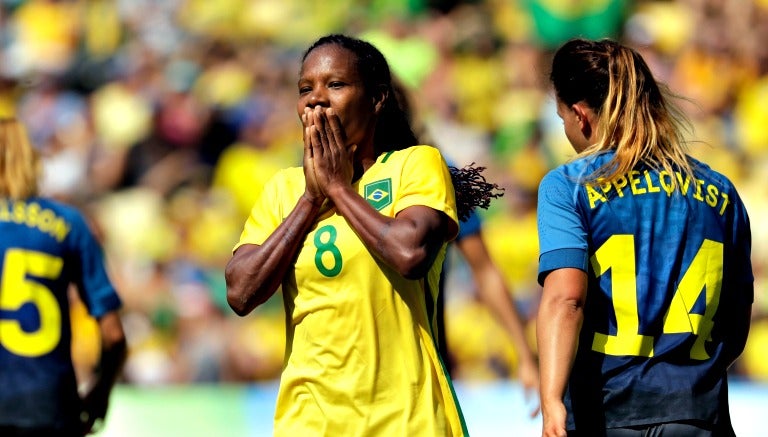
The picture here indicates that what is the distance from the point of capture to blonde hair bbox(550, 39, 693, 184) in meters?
3.59

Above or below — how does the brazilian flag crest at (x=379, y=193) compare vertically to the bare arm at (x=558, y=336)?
above

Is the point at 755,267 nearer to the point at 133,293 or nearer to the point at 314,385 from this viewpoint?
the point at 133,293

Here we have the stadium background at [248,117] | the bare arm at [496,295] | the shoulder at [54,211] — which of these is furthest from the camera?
the stadium background at [248,117]

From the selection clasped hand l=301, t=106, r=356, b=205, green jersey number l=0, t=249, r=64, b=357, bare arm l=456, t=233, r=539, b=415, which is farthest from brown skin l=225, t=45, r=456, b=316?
bare arm l=456, t=233, r=539, b=415

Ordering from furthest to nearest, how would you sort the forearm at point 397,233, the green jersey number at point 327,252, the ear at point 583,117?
the ear at point 583,117 < the green jersey number at point 327,252 < the forearm at point 397,233

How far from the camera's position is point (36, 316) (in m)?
4.68

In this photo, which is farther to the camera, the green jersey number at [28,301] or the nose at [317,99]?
the green jersey number at [28,301]

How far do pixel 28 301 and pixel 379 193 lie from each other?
5.88 feet

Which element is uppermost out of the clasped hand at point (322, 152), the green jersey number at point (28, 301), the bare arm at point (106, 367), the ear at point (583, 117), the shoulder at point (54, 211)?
the ear at point (583, 117)

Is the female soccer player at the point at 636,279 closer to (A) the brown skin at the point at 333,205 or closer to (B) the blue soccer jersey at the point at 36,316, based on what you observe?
(A) the brown skin at the point at 333,205

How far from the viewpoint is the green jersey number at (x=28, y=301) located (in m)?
4.68

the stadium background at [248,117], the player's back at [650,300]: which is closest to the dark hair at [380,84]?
the player's back at [650,300]

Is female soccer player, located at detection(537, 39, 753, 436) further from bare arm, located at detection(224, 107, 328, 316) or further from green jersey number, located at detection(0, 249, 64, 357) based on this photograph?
green jersey number, located at detection(0, 249, 64, 357)

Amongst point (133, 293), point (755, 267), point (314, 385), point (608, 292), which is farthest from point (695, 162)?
point (133, 293)
